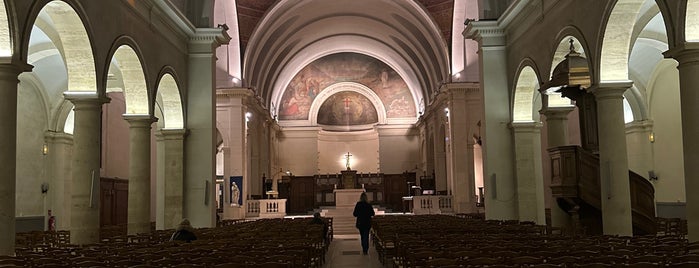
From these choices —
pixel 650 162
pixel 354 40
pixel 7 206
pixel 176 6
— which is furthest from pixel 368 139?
pixel 7 206

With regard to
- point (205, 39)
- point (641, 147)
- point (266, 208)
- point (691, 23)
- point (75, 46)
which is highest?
point (205, 39)

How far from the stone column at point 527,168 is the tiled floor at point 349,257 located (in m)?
4.56

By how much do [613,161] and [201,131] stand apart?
38.6 feet

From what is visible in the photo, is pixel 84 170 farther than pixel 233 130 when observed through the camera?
No

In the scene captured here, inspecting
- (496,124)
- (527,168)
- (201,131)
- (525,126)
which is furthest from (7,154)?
(525,126)

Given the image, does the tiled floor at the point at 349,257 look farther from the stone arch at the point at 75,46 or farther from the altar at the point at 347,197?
the altar at the point at 347,197

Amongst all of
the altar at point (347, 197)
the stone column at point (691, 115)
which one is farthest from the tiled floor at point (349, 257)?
the altar at point (347, 197)

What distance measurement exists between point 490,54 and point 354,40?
22.0 meters

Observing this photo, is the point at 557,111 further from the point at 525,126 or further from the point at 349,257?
the point at 349,257

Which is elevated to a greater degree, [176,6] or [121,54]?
[176,6]

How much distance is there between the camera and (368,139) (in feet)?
150

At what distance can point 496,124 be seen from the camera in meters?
19.0

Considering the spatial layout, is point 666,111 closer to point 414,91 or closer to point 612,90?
point 612,90

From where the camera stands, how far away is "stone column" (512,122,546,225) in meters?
18.2
